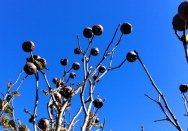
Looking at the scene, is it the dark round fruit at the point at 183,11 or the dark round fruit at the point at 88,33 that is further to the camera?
the dark round fruit at the point at 88,33

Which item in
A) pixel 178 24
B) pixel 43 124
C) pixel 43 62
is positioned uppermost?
pixel 43 62

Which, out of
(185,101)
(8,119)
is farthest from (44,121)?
(8,119)

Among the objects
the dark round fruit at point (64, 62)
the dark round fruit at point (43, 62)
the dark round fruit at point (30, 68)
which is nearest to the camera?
the dark round fruit at point (30, 68)

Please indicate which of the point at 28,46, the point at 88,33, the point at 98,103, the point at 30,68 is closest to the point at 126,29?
the point at 88,33

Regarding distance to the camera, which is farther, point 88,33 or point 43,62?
point 88,33

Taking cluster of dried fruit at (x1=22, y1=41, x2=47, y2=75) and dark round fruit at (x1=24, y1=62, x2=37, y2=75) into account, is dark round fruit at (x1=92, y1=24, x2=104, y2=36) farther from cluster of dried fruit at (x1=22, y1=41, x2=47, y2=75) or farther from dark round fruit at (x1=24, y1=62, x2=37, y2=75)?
dark round fruit at (x1=24, y1=62, x2=37, y2=75)

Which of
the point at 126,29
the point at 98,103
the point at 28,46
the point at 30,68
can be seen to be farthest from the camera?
the point at 98,103

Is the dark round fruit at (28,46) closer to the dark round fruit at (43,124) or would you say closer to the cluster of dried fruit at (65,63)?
the cluster of dried fruit at (65,63)

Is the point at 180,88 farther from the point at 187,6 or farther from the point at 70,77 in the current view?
the point at 70,77

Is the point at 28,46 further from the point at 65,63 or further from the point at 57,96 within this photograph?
the point at 65,63

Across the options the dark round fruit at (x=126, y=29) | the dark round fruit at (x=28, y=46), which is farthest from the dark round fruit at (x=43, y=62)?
the dark round fruit at (x=126, y=29)

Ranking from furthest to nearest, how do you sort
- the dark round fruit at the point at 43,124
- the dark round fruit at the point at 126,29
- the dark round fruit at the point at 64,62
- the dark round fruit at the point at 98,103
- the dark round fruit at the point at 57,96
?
the dark round fruit at the point at 64,62
the dark round fruit at the point at 98,103
the dark round fruit at the point at 126,29
the dark round fruit at the point at 57,96
the dark round fruit at the point at 43,124

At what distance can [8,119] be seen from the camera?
22.8 ft

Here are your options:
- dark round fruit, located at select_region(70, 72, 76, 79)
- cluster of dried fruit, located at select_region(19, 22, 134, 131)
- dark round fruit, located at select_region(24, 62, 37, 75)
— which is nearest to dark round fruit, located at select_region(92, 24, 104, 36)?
cluster of dried fruit, located at select_region(19, 22, 134, 131)
